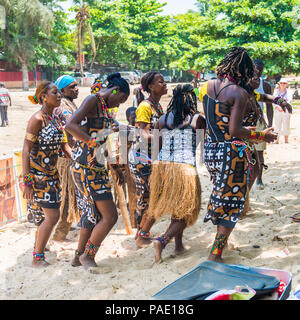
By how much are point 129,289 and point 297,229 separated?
2105 mm

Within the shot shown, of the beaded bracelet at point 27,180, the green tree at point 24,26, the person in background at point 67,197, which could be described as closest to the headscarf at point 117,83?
the person in background at point 67,197

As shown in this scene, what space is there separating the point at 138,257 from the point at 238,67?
→ 2.34 m

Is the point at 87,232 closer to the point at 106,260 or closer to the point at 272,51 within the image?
the point at 106,260

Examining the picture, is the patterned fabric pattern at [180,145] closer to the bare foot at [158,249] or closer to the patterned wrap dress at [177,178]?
the patterned wrap dress at [177,178]

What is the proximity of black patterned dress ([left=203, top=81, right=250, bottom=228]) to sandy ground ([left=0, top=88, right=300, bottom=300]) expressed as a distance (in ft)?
1.91

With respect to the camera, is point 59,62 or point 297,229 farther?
point 59,62

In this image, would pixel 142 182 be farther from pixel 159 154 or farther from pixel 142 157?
pixel 159 154

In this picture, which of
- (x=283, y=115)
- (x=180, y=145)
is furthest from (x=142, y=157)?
(x=283, y=115)

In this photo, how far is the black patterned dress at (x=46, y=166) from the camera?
4109mm

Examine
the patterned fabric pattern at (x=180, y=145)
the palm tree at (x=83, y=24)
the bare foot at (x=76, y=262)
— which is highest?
the palm tree at (x=83, y=24)

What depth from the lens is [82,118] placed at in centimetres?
373

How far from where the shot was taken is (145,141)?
4.29 metres

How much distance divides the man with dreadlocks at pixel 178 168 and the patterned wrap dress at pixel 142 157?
0.83ft
